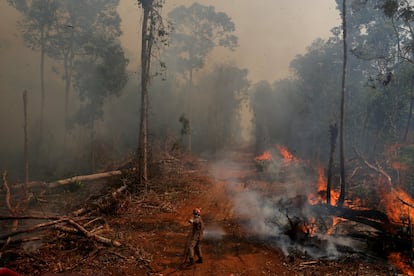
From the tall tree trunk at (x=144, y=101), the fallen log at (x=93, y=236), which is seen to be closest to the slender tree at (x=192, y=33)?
the tall tree trunk at (x=144, y=101)

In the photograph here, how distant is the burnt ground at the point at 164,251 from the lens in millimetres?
9023

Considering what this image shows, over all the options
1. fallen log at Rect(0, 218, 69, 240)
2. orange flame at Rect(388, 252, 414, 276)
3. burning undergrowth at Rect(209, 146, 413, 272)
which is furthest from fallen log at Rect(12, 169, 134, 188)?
orange flame at Rect(388, 252, 414, 276)

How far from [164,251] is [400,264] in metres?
7.61

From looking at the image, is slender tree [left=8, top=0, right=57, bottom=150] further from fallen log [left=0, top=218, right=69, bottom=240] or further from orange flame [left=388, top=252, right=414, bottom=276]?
orange flame [left=388, top=252, right=414, bottom=276]

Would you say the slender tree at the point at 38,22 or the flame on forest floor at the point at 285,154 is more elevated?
the slender tree at the point at 38,22

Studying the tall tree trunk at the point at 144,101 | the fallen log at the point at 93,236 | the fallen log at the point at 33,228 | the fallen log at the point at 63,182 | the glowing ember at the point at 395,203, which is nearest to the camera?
the fallen log at the point at 33,228

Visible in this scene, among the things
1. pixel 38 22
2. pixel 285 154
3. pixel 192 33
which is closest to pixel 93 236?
pixel 285 154

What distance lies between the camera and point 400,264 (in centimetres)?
974

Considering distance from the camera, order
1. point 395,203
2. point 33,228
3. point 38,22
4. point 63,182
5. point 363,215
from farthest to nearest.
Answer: point 38,22, point 63,182, point 395,203, point 363,215, point 33,228

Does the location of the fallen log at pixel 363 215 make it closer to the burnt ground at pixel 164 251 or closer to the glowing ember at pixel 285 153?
the burnt ground at pixel 164 251

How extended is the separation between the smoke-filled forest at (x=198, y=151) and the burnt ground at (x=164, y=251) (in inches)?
2.5

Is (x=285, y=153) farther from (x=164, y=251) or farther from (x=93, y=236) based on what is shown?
(x=93, y=236)

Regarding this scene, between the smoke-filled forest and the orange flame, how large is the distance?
49 millimetres

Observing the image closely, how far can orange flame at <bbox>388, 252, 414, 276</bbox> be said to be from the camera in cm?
931
